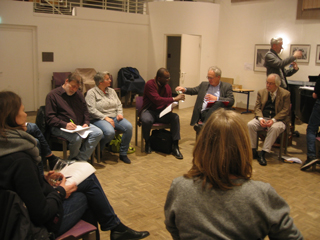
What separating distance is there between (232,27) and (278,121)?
5229mm

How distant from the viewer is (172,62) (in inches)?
469

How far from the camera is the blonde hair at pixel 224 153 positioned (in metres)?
1.39

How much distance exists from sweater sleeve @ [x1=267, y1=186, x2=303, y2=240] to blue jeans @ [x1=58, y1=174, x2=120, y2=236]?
1.33 metres

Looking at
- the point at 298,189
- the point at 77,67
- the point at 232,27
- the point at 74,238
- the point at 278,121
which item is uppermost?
the point at 232,27

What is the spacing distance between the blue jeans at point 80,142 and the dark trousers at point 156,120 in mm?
876

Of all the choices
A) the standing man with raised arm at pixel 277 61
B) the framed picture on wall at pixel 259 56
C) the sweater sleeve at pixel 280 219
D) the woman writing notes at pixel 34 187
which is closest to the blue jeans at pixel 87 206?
the woman writing notes at pixel 34 187

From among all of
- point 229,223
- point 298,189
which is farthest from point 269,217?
point 298,189

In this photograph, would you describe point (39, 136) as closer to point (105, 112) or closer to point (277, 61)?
point (105, 112)

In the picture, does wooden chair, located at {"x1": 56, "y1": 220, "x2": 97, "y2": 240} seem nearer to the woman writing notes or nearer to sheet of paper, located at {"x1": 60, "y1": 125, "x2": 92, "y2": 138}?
the woman writing notes

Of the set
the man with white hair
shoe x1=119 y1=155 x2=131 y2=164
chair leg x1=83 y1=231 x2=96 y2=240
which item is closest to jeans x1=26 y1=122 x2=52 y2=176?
shoe x1=119 y1=155 x2=131 y2=164

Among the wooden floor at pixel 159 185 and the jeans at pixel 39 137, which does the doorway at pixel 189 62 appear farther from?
the jeans at pixel 39 137

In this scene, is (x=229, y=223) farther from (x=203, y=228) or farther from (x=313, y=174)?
(x=313, y=174)

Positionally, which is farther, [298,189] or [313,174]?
[313,174]

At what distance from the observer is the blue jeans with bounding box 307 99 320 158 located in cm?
475
